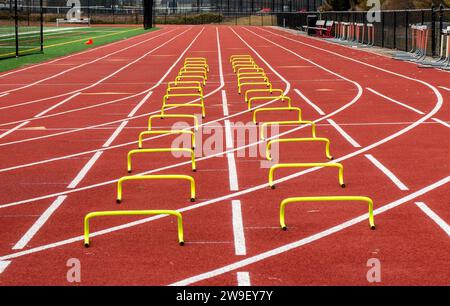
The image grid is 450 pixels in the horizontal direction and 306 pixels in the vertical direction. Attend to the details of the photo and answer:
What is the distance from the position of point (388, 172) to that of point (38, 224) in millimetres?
4760

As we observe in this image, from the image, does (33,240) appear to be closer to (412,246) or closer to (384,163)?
(412,246)

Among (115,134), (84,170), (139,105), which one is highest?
(139,105)

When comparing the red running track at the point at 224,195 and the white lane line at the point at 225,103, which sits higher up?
the white lane line at the point at 225,103

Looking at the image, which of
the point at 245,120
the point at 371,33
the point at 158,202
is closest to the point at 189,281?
the point at 158,202

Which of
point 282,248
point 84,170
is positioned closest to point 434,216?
point 282,248

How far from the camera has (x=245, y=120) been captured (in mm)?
15172

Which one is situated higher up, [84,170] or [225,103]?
[225,103]

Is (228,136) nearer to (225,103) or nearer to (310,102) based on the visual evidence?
(225,103)

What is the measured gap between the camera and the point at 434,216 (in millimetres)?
8109

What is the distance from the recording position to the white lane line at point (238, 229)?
699cm

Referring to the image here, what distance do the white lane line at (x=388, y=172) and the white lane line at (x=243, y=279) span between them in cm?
372

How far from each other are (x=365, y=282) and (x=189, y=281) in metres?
1.39

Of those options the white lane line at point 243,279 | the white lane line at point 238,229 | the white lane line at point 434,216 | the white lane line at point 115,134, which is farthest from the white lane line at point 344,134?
the white lane line at point 243,279

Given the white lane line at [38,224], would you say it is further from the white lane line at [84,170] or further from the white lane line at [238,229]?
the white lane line at [238,229]
